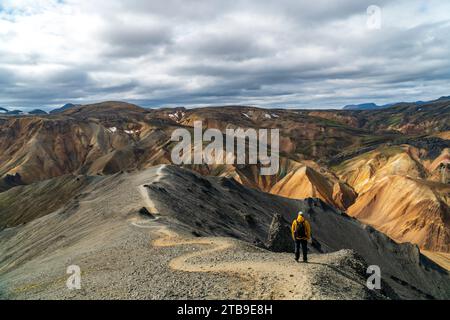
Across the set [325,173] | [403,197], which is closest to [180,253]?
[403,197]

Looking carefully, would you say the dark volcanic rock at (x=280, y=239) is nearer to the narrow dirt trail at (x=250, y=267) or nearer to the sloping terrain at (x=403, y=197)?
the narrow dirt trail at (x=250, y=267)

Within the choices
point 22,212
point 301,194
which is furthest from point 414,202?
point 22,212

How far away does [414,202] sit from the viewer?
383 feet

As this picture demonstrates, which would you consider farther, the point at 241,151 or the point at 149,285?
the point at 241,151

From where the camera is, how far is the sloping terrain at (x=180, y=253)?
19.5 meters

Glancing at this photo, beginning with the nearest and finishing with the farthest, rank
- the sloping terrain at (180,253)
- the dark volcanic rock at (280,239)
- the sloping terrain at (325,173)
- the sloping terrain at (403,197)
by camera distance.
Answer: the sloping terrain at (180,253)
the dark volcanic rock at (280,239)
the sloping terrain at (403,197)
the sloping terrain at (325,173)

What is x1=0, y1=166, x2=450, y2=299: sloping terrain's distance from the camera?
19453 millimetres

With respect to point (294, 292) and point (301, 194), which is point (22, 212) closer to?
point (301, 194)

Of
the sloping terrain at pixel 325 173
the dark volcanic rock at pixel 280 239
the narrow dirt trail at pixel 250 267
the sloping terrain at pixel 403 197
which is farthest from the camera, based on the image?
the sloping terrain at pixel 325 173

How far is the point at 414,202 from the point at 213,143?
76.2 meters

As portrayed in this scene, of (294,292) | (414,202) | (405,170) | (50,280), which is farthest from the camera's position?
(405,170)

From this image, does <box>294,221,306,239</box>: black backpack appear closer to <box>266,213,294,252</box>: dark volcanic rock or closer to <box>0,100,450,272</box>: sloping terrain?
<box>266,213,294,252</box>: dark volcanic rock

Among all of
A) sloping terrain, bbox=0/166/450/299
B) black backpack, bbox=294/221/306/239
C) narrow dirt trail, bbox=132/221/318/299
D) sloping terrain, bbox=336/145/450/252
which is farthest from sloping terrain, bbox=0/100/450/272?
black backpack, bbox=294/221/306/239

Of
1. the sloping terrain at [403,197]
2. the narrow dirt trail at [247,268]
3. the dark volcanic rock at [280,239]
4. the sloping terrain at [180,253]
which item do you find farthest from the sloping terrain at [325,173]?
the narrow dirt trail at [247,268]
